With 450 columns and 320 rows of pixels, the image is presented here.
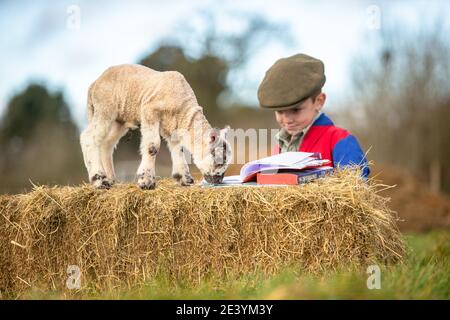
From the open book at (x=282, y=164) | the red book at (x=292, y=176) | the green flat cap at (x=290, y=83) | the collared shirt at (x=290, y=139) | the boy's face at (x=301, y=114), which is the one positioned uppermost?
the green flat cap at (x=290, y=83)

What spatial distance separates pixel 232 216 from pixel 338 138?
1.46 meters

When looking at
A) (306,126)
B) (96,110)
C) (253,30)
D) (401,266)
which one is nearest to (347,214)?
(401,266)

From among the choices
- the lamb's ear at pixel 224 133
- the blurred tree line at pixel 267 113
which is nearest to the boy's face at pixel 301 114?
the lamb's ear at pixel 224 133

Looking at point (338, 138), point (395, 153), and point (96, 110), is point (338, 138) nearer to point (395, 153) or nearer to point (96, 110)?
point (96, 110)

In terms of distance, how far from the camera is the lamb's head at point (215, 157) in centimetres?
485

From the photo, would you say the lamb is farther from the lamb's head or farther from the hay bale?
the hay bale

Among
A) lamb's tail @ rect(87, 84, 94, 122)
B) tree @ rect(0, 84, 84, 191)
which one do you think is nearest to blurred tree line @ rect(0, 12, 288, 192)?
tree @ rect(0, 84, 84, 191)

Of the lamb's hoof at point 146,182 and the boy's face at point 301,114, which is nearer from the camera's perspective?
the lamb's hoof at point 146,182

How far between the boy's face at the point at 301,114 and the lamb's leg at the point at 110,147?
65.8 inches

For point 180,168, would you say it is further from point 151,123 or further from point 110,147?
point 110,147

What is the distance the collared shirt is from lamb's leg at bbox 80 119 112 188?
1.76 metres

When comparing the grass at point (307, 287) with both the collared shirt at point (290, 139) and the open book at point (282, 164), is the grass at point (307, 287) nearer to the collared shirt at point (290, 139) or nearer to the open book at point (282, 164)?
the open book at point (282, 164)

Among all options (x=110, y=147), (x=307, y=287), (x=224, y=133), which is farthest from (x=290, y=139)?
(x=307, y=287)

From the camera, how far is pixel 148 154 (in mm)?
4863
